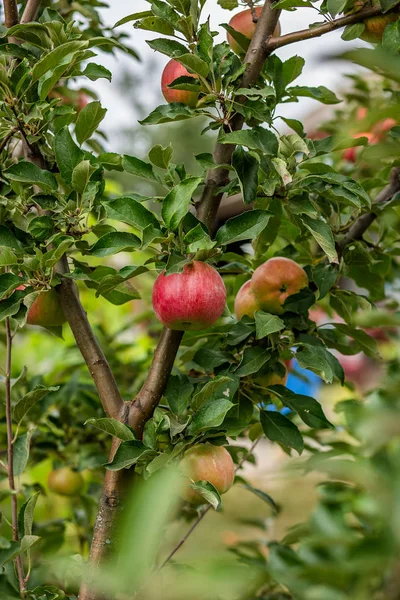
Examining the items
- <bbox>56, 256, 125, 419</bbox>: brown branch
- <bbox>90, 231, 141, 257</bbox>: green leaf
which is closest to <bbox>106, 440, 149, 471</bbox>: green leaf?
<bbox>56, 256, 125, 419</bbox>: brown branch

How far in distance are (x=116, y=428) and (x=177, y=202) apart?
266mm

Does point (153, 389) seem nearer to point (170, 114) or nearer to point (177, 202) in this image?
point (177, 202)

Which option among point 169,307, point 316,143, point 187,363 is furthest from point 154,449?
point 316,143

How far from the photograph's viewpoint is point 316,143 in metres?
0.99

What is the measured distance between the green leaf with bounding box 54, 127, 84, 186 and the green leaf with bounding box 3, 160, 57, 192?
18mm

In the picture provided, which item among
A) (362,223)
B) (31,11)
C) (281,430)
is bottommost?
(281,430)

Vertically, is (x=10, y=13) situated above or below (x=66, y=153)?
above

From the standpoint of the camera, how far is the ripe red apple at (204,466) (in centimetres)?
85

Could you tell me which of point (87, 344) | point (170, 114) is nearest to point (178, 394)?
point (87, 344)

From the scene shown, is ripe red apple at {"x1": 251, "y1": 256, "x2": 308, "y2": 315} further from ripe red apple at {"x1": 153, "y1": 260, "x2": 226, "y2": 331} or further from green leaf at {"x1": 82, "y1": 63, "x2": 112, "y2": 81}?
green leaf at {"x1": 82, "y1": 63, "x2": 112, "y2": 81}

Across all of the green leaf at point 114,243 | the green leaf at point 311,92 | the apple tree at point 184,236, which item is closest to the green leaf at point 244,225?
the apple tree at point 184,236

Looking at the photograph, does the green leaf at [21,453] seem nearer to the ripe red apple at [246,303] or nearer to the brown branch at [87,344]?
the brown branch at [87,344]

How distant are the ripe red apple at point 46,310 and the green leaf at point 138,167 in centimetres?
19

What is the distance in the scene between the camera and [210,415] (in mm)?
792
